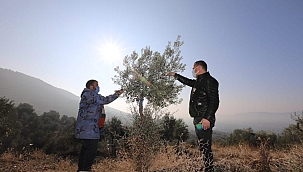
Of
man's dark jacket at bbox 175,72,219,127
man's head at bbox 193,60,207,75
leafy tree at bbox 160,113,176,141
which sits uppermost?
man's head at bbox 193,60,207,75

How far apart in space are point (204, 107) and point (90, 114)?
2819 millimetres

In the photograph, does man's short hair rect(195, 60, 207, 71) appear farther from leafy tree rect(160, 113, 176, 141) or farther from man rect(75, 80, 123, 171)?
leafy tree rect(160, 113, 176, 141)

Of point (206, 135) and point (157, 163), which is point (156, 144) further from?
point (206, 135)

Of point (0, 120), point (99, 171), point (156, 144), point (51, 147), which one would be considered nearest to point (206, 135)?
point (156, 144)

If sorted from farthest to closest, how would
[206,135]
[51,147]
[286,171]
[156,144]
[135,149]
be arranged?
[51,147], [156,144], [135,149], [286,171], [206,135]

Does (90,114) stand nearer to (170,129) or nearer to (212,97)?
(212,97)

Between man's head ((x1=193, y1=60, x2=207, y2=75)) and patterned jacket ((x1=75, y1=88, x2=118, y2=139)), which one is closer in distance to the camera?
man's head ((x1=193, y1=60, x2=207, y2=75))

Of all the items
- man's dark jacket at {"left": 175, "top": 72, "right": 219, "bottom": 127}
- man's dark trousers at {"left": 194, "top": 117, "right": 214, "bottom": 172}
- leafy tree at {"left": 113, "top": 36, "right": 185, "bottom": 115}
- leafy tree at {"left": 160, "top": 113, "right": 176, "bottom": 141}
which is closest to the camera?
man's dark trousers at {"left": 194, "top": 117, "right": 214, "bottom": 172}

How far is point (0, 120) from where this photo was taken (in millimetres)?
10914

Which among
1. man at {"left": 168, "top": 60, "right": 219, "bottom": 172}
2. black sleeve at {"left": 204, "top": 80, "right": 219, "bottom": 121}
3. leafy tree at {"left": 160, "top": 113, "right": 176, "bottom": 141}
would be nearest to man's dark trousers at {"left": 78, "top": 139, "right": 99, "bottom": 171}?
man at {"left": 168, "top": 60, "right": 219, "bottom": 172}

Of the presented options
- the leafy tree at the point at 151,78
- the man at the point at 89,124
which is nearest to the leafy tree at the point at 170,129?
the leafy tree at the point at 151,78

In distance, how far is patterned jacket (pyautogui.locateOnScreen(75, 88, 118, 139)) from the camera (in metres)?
4.31

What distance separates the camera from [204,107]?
11.4 feet

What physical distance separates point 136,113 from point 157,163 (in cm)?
152
